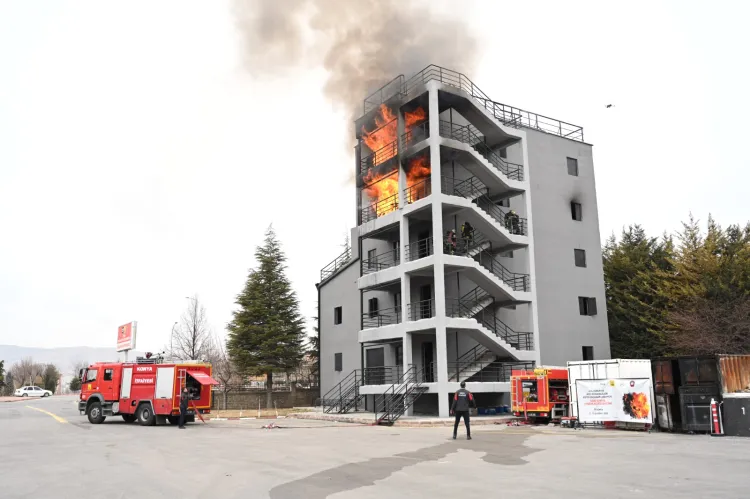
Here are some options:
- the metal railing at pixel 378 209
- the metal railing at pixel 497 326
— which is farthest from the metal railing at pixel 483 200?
the metal railing at pixel 497 326

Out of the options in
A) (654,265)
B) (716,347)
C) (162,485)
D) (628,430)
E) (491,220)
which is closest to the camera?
(162,485)

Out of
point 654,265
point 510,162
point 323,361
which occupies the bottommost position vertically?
point 323,361

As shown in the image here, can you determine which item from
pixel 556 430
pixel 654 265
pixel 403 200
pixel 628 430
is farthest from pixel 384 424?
pixel 654 265

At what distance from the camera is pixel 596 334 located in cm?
3700

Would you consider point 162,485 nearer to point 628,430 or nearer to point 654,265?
point 628,430

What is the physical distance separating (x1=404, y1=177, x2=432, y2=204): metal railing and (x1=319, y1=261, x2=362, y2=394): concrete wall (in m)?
7.88

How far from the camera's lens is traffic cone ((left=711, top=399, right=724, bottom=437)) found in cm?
1898

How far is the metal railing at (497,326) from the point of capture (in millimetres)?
33056

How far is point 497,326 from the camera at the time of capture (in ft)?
111

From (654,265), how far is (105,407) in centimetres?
3559

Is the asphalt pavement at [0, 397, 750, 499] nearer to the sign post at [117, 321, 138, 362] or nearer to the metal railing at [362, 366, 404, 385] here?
the metal railing at [362, 366, 404, 385]

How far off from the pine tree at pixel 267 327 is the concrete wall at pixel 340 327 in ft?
10.9

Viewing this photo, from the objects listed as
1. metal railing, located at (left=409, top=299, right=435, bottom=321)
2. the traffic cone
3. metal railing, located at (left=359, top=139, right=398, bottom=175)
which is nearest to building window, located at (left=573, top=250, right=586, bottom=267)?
metal railing, located at (left=409, top=299, right=435, bottom=321)

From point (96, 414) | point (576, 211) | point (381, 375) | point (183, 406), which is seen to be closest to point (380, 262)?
point (381, 375)
